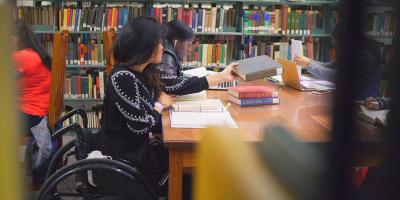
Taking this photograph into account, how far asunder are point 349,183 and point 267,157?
0.17ft

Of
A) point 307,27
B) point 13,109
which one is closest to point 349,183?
point 13,109

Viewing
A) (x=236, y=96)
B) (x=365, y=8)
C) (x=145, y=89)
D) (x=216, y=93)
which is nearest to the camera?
(x=365, y=8)

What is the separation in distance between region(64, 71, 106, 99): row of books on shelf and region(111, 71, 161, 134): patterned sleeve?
2.75 meters

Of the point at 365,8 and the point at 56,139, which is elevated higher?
the point at 365,8

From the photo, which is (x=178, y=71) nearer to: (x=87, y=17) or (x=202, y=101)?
(x=202, y=101)

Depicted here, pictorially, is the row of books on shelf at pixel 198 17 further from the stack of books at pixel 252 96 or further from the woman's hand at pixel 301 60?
the stack of books at pixel 252 96

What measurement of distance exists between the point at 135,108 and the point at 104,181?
31 centimetres

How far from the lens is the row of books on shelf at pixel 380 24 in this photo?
17 centimetres

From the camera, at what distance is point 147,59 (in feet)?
6.86

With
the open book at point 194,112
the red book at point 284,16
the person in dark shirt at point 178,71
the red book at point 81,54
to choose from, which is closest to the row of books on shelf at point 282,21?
the red book at point 284,16

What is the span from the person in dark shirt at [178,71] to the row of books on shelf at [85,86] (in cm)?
183

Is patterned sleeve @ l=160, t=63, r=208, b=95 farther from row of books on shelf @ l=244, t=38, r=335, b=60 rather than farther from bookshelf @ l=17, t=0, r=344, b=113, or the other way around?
row of books on shelf @ l=244, t=38, r=335, b=60

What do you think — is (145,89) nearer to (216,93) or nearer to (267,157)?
(216,93)

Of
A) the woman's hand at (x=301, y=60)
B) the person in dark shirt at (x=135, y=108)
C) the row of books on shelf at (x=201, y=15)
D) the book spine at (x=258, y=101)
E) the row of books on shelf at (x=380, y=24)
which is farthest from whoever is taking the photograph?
the row of books on shelf at (x=201, y=15)
